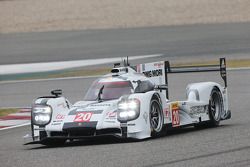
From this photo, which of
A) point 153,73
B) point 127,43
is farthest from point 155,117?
point 127,43

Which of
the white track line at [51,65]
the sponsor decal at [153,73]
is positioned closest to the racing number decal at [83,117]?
the sponsor decal at [153,73]

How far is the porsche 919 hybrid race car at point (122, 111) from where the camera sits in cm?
1298

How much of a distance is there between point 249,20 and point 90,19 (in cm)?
915

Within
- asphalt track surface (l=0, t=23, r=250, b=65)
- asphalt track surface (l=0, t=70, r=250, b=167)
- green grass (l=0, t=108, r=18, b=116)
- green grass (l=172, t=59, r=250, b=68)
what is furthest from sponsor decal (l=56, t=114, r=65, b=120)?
asphalt track surface (l=0, t=23, r=250, b=65)

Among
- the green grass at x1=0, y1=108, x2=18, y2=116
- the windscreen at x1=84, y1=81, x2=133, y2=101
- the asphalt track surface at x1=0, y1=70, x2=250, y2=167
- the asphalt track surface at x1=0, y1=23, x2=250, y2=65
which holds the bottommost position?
the asphalt track surface at x1=0, y1=70, x2=250, y2=167

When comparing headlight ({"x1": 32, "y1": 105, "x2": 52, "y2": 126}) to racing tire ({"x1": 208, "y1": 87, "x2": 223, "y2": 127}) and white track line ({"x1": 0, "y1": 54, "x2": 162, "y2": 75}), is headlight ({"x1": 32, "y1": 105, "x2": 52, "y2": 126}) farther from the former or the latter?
Result: white track line ({"x1": 0, "y1": 54, "x2": 162, "y2": 75})

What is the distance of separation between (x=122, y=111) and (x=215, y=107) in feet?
9.59

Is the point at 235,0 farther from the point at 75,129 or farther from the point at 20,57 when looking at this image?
the point at 75,129

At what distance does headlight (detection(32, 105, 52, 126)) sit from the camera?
44.3ft

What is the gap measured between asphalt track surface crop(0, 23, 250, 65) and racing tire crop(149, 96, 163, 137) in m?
18.7

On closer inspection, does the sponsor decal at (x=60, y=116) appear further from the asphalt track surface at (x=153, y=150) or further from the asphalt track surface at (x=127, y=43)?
the asphalt track surface at (x=127, y=43)

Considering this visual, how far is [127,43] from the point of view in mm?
38719

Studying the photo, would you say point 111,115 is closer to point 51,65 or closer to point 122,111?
point 122,111

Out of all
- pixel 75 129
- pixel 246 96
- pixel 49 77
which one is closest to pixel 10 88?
pixel 49 77
